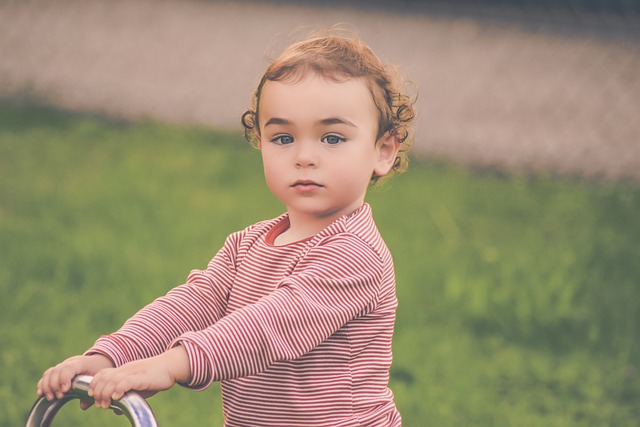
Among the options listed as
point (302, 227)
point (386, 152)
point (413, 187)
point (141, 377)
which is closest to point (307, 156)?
point (302, 227)

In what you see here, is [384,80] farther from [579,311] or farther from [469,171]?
[469,171]

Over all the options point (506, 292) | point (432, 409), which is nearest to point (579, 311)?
point (506, 292)

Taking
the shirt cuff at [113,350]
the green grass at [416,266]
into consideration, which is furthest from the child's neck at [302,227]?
the green grass at [416,266]

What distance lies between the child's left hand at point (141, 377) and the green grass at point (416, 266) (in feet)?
7.38

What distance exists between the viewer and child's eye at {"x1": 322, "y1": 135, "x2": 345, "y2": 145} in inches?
87.3

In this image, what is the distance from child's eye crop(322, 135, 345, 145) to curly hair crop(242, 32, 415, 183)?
0.40ft

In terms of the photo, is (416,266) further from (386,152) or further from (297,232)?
(297,232)

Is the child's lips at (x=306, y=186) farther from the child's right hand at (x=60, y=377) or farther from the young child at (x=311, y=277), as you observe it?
the child's right hand at (x=60, y=377)

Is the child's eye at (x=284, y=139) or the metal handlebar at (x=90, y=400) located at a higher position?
the child's eye at (x=284, y=139)

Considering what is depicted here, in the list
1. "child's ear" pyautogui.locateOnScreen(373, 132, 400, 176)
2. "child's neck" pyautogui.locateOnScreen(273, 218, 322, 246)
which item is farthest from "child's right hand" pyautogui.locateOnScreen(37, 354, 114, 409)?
"child's ear" pyautogui.locateOnScreen(373, 132, 400, 176)

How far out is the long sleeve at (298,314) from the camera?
1938mm

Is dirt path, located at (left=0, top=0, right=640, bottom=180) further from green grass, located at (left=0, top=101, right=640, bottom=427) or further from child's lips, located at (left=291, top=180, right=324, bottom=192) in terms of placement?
child's lips, located at (left=291, top=180, right=324, bottom=192)

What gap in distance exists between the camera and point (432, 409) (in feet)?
13.9

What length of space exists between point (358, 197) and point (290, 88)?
282 millimetres
